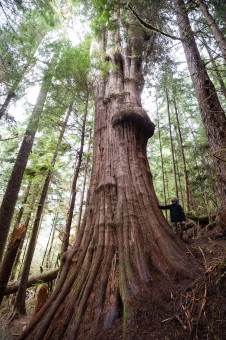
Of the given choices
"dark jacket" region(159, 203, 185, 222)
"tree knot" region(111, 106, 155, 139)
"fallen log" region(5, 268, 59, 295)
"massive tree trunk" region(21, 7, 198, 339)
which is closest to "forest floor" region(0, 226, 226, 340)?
"massive tree trunk" region(21, 7, 198, 339)

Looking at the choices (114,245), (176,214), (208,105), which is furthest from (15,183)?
(208,105)

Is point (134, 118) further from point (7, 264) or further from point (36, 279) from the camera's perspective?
point (36, 279)

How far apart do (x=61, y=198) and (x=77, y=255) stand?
11013 millimetres

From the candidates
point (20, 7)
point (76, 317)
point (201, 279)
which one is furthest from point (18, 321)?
point (20, 7)

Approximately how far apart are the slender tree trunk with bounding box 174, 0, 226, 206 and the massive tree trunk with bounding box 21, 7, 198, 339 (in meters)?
1.38

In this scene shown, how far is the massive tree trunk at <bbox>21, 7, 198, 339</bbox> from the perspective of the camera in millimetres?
3322

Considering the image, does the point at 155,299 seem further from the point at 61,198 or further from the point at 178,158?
the point at 178,158

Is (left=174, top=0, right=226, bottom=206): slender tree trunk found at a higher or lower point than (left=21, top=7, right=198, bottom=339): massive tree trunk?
higher

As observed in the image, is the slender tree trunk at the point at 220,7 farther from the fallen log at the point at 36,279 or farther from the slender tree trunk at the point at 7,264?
the fallen log at the point at 36,279

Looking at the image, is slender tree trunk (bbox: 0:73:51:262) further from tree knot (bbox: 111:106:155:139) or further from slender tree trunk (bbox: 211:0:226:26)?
slender tree trunk (bbox: 211:0:226:26)

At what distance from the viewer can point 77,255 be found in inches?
174

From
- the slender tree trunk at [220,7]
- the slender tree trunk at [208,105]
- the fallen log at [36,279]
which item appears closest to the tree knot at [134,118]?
the slender tree trunk at [208,105]

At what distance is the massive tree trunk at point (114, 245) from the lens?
10.9ft

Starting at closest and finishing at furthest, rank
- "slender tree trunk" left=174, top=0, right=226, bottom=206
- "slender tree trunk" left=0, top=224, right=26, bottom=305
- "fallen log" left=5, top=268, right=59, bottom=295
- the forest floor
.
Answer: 1. the forest floor
2. "slender tree trunk" left=0, top=224, right=26, bottom=305
3. "slender tree trunk" left=174, top=0, right=226, bottom=206
4. "fallen log" left=5, top=268, right=59, bottom=295
